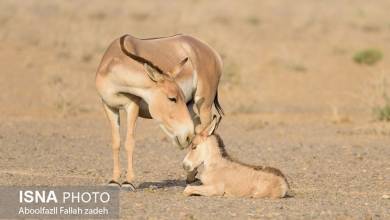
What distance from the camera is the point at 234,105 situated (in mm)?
23172

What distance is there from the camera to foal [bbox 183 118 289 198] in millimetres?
10992

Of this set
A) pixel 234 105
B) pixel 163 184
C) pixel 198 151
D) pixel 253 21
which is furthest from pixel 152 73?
pixel 253 21

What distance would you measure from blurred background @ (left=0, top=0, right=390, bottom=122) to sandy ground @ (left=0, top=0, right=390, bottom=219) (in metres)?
0.06

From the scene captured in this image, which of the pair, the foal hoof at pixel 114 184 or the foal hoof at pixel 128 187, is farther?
the foal hoof at pixel 114 184

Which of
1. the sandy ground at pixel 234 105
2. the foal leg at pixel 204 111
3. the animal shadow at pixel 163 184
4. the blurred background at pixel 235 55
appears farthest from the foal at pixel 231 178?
the blurred background at pixel 235 55

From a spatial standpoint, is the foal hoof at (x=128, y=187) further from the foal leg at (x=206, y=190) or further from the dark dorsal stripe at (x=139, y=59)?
the dark dorsal stripe at (x=139, y=59)

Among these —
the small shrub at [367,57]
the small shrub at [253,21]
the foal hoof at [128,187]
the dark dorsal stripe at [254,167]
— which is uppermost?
the small shrub at [253,21]

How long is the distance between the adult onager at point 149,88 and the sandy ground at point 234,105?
27.9 inches

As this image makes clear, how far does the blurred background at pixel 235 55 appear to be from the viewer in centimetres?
2338

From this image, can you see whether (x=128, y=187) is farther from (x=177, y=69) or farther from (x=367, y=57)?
(x=367, y=57)

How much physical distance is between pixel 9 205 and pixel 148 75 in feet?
7.21

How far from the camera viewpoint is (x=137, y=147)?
55.1 ft

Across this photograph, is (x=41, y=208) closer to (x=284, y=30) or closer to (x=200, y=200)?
(x=200, y=200)

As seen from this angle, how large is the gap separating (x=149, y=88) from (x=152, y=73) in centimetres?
19
